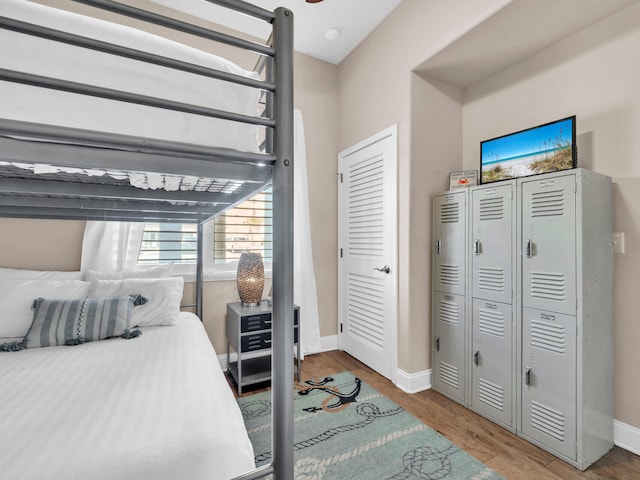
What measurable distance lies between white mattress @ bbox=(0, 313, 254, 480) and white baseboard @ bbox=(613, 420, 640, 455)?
2046mm

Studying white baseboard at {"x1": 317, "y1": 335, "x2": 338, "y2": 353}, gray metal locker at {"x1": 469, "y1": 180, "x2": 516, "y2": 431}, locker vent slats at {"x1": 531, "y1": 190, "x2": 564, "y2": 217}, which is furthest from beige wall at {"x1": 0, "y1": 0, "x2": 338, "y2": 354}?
locker vent slats at {"x1": 531, "y1": 190, "x2": 564, "y2": 217}

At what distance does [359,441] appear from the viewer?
1.74 metres

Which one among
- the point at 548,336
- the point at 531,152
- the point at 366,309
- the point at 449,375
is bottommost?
the point at 449,375

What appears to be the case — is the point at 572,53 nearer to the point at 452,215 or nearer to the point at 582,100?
the point at 582,100

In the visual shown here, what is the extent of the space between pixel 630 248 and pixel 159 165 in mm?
2340

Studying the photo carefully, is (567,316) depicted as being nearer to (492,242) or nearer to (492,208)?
(492,242)

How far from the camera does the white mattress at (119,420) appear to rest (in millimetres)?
782

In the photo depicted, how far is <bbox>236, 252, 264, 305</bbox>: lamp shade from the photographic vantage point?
2479 mm

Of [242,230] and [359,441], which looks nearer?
[359,441]

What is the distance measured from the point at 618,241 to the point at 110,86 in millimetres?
2448

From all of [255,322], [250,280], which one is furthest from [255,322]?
[250,280]

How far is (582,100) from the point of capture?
192 cm

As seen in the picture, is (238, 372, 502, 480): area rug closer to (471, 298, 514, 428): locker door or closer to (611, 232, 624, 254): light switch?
(471, 298, 514, 428): locker door

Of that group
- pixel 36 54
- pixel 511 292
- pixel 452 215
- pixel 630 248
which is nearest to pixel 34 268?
pixel 36 54
